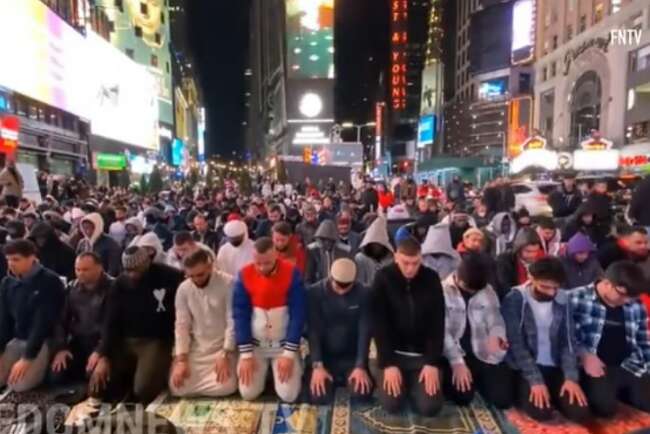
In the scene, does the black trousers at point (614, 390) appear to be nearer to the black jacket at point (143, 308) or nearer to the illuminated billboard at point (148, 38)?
the black jacket at point (143, 308)

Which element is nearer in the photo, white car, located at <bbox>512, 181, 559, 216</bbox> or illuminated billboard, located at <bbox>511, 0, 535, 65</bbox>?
white car, located at <bbox>512, 181, 559, 216</bbox>

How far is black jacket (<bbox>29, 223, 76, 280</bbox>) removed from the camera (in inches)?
268

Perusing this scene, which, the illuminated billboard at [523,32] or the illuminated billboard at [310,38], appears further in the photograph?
the illuminated billboard at [310,38]

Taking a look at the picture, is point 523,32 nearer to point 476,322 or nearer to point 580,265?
point 580,265

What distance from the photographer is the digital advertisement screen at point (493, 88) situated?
66250mm

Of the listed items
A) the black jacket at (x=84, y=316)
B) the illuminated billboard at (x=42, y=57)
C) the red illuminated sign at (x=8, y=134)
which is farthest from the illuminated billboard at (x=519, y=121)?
the black jacket at (x=84, y=316)

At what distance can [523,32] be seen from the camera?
5250 centimetres

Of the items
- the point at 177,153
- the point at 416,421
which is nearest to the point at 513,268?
the point at 416,421

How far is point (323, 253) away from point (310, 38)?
64.6 meters

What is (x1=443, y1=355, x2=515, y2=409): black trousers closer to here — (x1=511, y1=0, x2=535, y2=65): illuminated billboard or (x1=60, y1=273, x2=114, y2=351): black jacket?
(x1=60, y1=273, x2=114, y2=351): black jacket

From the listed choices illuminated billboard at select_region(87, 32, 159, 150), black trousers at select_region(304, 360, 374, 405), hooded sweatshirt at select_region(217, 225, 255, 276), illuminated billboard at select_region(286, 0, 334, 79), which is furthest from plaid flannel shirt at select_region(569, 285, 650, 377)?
illuminated billboard at select_region(286, 0, 334, 79)

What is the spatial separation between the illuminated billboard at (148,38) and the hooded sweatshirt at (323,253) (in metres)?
52.6

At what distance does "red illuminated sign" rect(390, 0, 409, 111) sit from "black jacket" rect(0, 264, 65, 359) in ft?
318

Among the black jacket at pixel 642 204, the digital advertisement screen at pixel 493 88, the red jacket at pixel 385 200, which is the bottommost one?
the red jacket at pixel 385 200
